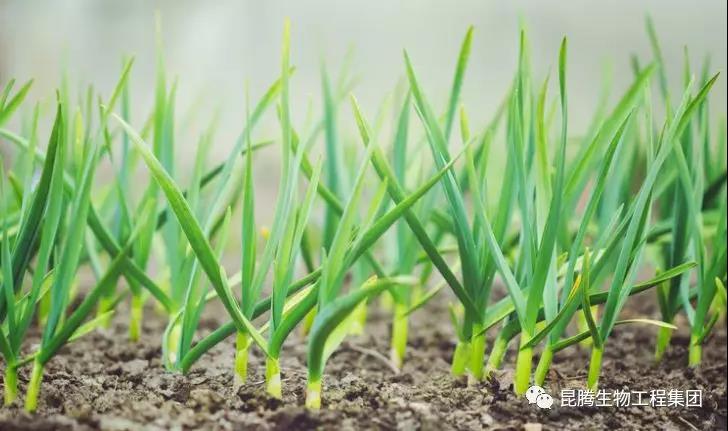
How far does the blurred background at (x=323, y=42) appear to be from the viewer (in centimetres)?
207

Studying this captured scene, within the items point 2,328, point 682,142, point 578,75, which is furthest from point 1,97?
point 578,75

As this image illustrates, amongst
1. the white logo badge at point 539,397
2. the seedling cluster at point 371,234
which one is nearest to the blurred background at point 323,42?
the seedling cluster at point 371,234

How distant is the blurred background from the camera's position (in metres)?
2.07

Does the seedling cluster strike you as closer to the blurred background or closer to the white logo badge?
the white logo badge

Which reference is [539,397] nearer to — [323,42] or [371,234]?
[371,234]

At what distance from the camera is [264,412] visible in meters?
0.74

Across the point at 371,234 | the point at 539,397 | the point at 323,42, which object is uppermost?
the point at 323,42

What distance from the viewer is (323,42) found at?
79.4 inches

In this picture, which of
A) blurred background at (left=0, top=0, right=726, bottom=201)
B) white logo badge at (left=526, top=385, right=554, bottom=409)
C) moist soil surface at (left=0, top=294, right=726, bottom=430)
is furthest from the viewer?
blurred background at (left=0, top=0, right=726, bottom=201)

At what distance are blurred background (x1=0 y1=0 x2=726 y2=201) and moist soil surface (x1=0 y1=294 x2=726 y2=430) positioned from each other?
41.0 inches

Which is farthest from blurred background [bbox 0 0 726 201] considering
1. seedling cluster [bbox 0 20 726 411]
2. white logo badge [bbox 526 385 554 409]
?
white logo badge [bbox 526 385 554 409]

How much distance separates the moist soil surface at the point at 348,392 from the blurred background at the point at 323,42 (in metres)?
1.04

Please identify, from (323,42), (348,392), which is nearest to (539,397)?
(348,392)

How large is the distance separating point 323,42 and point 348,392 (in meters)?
1.37
